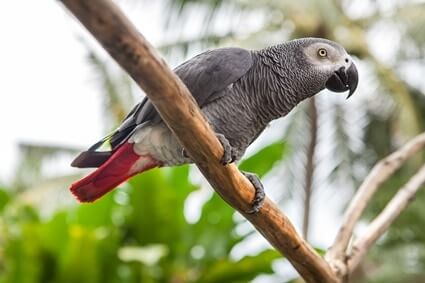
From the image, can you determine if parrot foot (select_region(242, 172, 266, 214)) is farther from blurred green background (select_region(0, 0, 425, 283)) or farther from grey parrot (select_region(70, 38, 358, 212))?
blurred green background (select_region(0, 0, 425, 283))

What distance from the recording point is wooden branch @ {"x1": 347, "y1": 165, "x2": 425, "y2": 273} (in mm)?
1556

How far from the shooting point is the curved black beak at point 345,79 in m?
1.38

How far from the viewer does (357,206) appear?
1618mm

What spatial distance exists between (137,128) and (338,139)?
11.5 feet

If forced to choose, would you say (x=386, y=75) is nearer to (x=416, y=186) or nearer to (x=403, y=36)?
(x=403, y=36)

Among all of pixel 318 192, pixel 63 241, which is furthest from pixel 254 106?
pixel 318 192

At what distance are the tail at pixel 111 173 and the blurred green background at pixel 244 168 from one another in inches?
40.3

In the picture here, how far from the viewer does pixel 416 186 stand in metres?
1.75

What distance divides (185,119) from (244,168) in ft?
4.73

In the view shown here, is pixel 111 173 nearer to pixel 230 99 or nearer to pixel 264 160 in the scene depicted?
pixel 230 99

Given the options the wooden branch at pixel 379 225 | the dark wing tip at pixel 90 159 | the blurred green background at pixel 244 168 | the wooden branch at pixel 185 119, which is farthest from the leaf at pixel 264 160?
the dark wing tip at pixel 90 159

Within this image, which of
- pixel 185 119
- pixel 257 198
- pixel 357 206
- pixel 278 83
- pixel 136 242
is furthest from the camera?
pixel 136 242

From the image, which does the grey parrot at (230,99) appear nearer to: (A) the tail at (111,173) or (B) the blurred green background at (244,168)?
(A) the tail at (111,173)

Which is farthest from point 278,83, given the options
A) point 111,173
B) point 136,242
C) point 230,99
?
point 136,242
